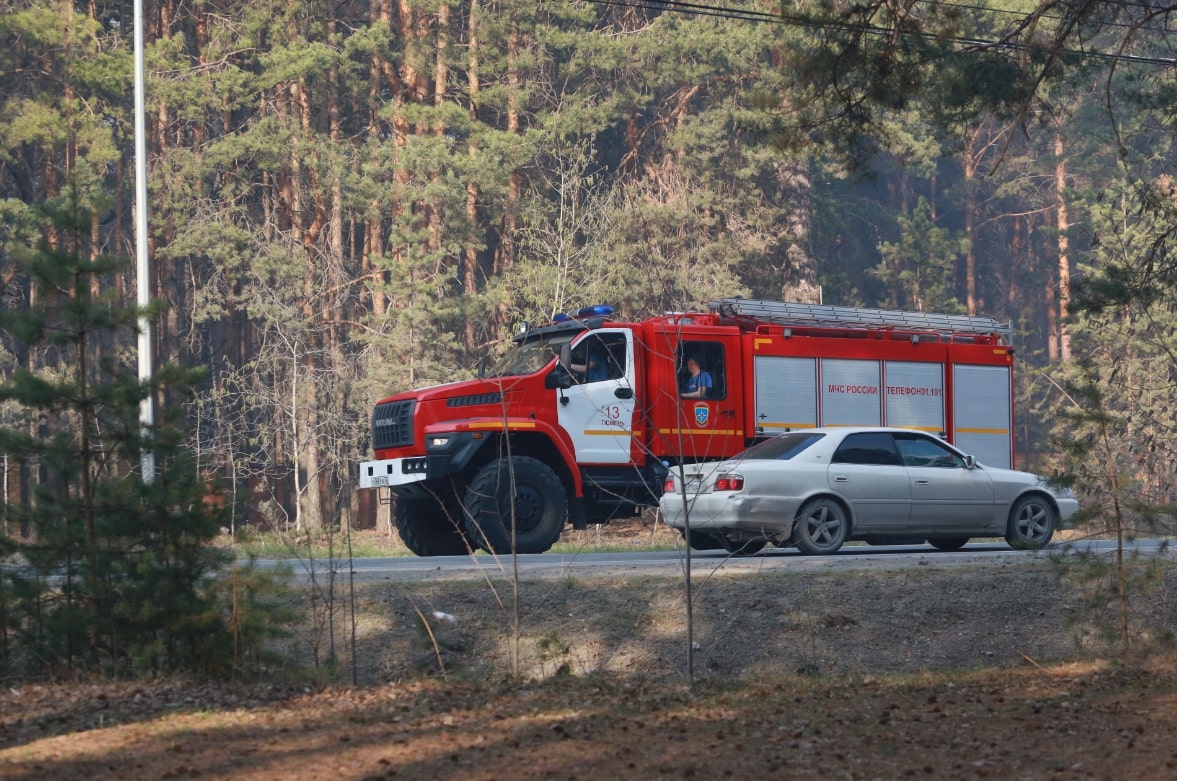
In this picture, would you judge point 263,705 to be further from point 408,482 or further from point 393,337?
point 393,337

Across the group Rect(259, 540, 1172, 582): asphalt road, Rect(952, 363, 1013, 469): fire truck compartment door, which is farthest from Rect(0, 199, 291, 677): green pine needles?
Rect(952, 363, 1013, 469): fire truck compartment door

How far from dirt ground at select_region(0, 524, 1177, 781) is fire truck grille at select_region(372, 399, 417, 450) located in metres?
5.09

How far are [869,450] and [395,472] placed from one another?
17.8 ft

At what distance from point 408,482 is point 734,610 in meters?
5.69

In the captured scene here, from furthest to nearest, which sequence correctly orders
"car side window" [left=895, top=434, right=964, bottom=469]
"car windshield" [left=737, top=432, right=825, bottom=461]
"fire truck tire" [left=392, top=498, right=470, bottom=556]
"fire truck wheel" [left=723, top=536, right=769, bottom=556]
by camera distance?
"fire truck tire" [left=392, top=498, right=470, bottom=556] → "car side window" [left=895, top=434, right=964, bottom=469] → "fire truck wheel" [left=723, top=536, right=769, bottom=556] → "car windshield" [left=737, top=432, right=825, bottom=461]

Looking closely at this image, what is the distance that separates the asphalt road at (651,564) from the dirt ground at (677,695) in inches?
21.9

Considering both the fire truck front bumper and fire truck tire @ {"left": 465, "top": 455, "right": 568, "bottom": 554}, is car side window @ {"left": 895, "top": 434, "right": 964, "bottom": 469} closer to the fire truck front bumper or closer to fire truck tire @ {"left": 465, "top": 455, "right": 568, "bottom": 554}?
fire truck tire @ {"left": 465, "top": 455, "right": 568, "bottom": 554}

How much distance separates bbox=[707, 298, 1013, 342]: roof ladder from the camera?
59.4 feet

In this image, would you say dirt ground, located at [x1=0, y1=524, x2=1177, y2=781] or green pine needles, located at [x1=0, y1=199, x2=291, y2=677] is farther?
green pine needles, located at [x1=0, y1=199, x2=291, y2=677]

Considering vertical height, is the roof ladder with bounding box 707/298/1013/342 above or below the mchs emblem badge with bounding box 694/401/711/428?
above

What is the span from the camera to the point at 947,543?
55.5ft

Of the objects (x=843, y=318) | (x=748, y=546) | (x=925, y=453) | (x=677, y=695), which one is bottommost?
(x=677, y=695)

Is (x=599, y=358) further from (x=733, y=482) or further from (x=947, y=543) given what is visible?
(x=947, y=543)

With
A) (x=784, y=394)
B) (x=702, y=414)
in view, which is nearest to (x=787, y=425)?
(x=784, y=394)
